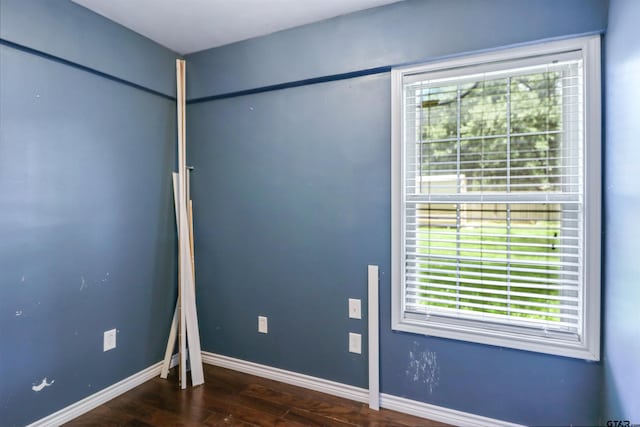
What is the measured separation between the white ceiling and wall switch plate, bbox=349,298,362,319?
1821 mm

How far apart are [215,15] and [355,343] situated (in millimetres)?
2267

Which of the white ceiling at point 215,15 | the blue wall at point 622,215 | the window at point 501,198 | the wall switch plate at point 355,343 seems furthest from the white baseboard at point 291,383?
the white ceiling at point 215,15

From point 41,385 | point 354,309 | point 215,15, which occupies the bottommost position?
point 41,385

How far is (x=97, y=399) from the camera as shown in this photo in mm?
2086

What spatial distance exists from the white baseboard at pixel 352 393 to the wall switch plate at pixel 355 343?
239mm

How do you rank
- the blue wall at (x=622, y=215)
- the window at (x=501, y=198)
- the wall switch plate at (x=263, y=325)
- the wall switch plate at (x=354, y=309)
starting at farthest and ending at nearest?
1. the wall switch plate at (x=263, y=325)
2. the wall switch plate at (x=354, y=309)
3. the window at (x=501, y=198)
4. the blue wall at (x=622, y=215)

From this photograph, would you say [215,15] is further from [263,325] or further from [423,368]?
[423,368]

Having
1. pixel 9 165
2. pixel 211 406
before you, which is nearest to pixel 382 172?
pixel 211 406

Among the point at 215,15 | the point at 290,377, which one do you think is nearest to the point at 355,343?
the point at 290,377

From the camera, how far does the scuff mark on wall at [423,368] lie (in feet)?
6.41

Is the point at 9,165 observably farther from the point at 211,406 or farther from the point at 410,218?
the point at 410,218

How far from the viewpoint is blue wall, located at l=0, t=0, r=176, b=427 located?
173 cm

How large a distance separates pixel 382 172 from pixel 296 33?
1.11 m

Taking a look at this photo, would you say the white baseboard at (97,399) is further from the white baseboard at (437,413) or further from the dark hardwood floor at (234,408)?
the white baseboard at (437,413)
